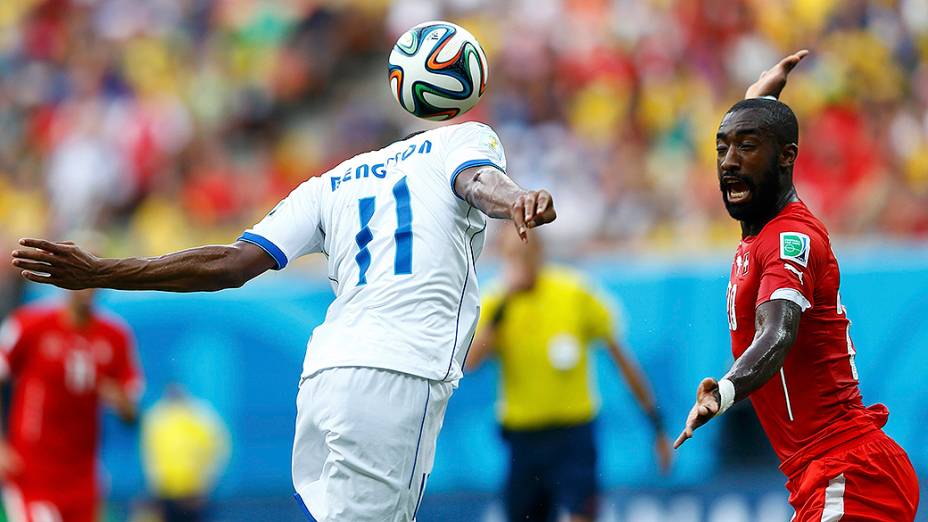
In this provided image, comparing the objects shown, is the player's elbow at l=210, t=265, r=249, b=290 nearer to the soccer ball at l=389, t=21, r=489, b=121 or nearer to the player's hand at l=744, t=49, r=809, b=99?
the soccer ball at l=389, t=21, r=489, b=121

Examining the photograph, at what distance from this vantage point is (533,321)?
9609 millimetres

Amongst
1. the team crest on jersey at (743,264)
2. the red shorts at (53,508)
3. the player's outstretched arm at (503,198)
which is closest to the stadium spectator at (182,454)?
the red shorts at (53,508)

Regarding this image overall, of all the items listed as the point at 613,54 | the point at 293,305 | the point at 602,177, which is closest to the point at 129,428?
the point at 293,305

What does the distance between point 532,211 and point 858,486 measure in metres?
1.68

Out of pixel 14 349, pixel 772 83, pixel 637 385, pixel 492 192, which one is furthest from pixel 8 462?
pixel 772 83

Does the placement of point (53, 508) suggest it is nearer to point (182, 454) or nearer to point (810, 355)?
point (182, 454)

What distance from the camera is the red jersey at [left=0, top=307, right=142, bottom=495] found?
9.68 m

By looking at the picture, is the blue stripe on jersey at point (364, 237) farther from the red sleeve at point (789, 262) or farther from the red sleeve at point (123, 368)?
the red sleeve at point (123, 368)

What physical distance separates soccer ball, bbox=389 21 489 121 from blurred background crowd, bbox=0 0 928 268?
641 centimetres

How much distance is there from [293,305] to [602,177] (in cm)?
349

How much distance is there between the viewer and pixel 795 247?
16.0 ft

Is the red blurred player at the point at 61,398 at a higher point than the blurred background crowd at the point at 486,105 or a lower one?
lower

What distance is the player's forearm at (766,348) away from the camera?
448cm

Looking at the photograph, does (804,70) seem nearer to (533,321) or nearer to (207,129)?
(533,321)
